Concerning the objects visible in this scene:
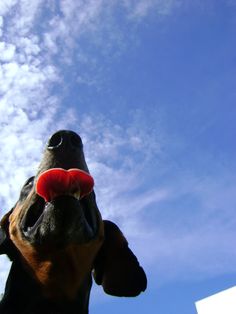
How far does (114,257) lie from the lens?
453 centimetres

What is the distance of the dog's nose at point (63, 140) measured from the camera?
13.3ft

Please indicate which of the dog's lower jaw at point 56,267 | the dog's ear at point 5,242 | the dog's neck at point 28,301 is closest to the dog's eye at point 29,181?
the dog's ear at point 5,242

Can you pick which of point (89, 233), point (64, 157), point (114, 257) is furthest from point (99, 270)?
point (64, 157)

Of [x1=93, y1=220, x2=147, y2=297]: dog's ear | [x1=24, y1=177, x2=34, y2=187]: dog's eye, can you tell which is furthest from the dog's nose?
[x1=93, y1=220, x2=147, y2=297]: dog's ear

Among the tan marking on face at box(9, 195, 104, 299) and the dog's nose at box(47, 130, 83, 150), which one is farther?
the dog's nose at box(47, 130, 83, 150)

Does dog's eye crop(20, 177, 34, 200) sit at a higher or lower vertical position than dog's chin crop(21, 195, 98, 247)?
higher

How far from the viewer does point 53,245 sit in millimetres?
3688

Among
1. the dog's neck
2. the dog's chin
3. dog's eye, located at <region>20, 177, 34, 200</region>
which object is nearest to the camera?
the dog's chin

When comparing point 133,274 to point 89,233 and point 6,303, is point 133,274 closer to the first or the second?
point 89,233

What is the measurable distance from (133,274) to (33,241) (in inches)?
49.6

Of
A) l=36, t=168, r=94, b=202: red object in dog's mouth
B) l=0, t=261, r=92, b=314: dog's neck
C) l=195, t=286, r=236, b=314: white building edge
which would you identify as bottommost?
l=0, t=261, r=92, b=314: dog's neck

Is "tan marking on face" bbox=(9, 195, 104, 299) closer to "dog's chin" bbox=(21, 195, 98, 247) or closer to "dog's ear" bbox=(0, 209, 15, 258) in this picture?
"dog's chin" bbox=(21, 195, 98, 247)

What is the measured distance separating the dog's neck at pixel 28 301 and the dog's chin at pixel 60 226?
0.40 m

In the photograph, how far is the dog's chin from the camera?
3492mm
